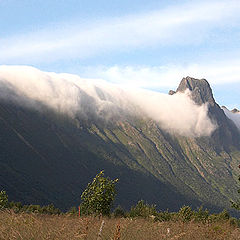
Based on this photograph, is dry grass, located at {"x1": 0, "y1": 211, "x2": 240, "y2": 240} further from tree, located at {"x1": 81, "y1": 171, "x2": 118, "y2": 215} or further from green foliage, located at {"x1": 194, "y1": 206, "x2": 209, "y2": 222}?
tree, located at {"x1": 81, "y1": 171, "x2": 118, "y2": 215}

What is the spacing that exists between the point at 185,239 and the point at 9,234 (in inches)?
207

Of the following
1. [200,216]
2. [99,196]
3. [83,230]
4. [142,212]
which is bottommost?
[142,212]

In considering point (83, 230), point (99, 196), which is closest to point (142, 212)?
point (99, 196)

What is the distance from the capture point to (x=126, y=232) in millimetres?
9898

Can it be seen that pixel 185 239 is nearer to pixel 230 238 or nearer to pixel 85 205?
pixel 230 238

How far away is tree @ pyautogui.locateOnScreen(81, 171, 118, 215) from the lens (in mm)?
29719

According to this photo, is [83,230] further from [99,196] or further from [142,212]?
[142,212]

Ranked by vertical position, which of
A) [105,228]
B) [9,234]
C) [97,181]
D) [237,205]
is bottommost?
[97,181]

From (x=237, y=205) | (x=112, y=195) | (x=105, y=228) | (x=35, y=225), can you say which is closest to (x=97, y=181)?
(x=112, y=195)

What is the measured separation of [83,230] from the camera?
26.0ft

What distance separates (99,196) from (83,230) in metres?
22.4

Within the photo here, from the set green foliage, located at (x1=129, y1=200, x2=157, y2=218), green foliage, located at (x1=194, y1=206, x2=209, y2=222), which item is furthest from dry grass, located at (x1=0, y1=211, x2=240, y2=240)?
green foliage, located at (x1=129, y1=200, x2=157, y2=218)

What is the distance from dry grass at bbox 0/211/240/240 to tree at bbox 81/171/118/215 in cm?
1837

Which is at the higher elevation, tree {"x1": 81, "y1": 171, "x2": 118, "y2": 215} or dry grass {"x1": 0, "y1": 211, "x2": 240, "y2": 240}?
dry grass {"x1": 0, "y1": 211, "x2": 240, "y2": 240}
